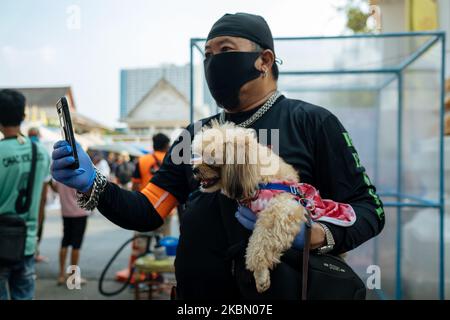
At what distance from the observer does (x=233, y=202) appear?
1.55m

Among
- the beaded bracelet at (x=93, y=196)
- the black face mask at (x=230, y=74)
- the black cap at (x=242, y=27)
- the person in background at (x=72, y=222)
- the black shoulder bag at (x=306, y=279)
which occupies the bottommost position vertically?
the person in background at (x=72, y=222)

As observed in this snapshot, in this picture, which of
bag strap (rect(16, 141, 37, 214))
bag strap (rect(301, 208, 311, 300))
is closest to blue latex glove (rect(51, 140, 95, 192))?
bag strap (rect(301, 208, 311, 300))

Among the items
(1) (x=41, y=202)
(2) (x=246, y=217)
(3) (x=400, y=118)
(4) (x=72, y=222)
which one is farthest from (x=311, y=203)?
(4) (x=72, y=222)

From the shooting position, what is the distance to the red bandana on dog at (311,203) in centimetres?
144

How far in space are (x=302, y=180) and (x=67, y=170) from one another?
0.85m

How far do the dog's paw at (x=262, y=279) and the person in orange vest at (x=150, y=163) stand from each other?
173 inches

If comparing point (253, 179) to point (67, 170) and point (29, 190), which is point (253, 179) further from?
point (29, 190)

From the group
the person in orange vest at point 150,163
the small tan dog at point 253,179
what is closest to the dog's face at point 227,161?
the small tan dog at point 253,179

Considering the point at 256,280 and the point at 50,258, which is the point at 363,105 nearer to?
the point at 256,280

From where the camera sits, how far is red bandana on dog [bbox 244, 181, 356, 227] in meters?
1.44

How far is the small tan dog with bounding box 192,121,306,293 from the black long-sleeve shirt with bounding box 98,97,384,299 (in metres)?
0.08

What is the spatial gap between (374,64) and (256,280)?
4.24m

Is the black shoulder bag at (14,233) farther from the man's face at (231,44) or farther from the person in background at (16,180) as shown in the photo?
the man's face at (231,44)

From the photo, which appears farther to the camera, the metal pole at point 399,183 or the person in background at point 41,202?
the person in background at point 41,202
